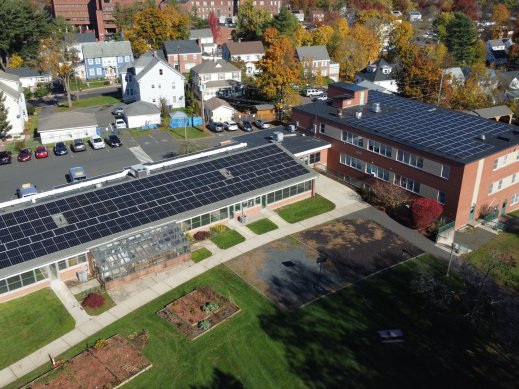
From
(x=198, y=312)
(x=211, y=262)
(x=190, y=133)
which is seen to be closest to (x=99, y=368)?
(x=198, y=312)

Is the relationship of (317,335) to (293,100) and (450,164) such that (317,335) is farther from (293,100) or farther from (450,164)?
(293,100)

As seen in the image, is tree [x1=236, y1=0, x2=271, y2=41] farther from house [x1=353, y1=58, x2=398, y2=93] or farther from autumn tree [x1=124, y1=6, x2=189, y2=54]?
house [x1=353, y1=58, x2=398, y2=93]

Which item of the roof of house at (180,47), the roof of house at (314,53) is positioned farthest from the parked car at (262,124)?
the roof of house at (180,47)

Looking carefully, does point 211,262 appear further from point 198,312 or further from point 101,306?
point 101,306

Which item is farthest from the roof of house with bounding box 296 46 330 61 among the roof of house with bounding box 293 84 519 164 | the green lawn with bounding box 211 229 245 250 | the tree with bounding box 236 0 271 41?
the green lawn with bounding box 211 229 245 250

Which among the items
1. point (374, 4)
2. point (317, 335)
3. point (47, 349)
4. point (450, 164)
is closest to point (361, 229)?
point (450, 164)
